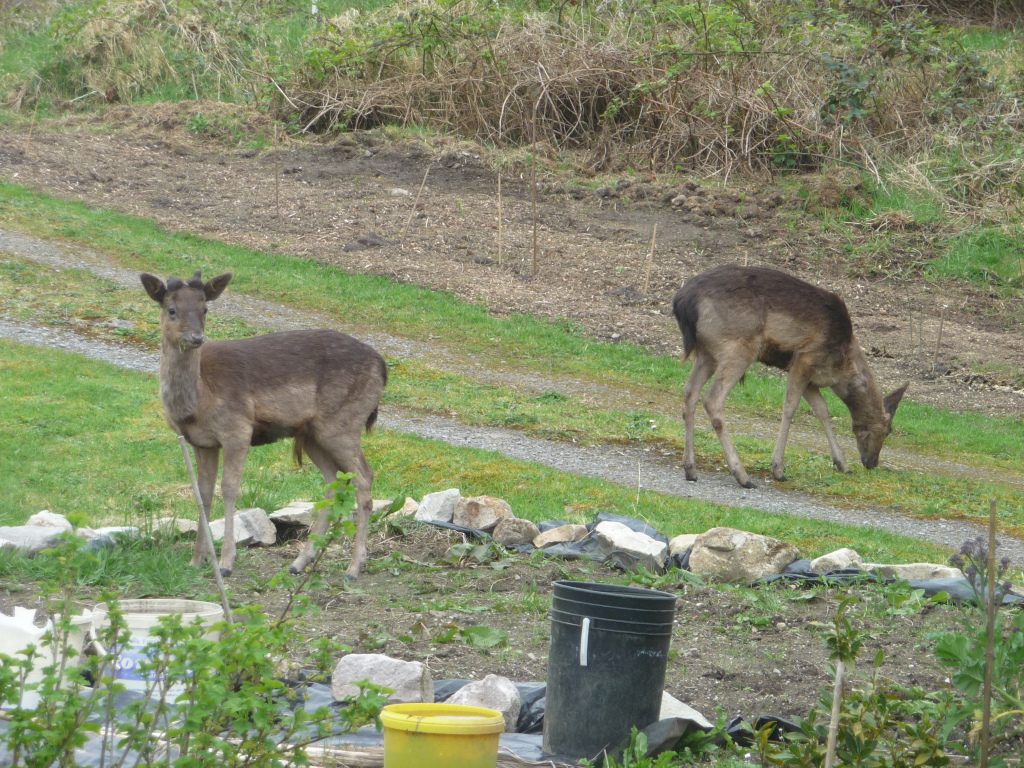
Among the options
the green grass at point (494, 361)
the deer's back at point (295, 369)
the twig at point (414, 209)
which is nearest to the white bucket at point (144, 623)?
the deer's back at point (295, 369)

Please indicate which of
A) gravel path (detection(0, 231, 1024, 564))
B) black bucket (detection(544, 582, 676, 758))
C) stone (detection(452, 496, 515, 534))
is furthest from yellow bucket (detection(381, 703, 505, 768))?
gravel path (detection(0, 231, 1024, 564))

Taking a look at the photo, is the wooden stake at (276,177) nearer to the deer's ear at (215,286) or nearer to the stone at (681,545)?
the deer's ear at (215,286)

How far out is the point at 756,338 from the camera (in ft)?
39.2

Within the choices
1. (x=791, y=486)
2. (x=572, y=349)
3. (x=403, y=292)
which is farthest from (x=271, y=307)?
(x=791, y=486)

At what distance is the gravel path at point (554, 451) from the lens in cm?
1055

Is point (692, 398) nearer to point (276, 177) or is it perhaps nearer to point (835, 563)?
point (835, 563)

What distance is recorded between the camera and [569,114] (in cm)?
2481

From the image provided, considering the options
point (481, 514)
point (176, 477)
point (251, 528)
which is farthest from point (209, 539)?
point (176, 477)

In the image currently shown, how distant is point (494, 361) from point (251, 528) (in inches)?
324

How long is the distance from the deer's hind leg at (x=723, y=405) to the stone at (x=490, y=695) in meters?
7.33

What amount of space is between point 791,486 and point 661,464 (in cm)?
145

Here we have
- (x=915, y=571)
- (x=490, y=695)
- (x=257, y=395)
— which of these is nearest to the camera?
(x=490, y=695)

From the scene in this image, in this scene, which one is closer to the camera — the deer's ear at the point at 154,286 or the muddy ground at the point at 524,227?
the deer's ear at the point at 154,286

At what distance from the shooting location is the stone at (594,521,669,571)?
7402mm
